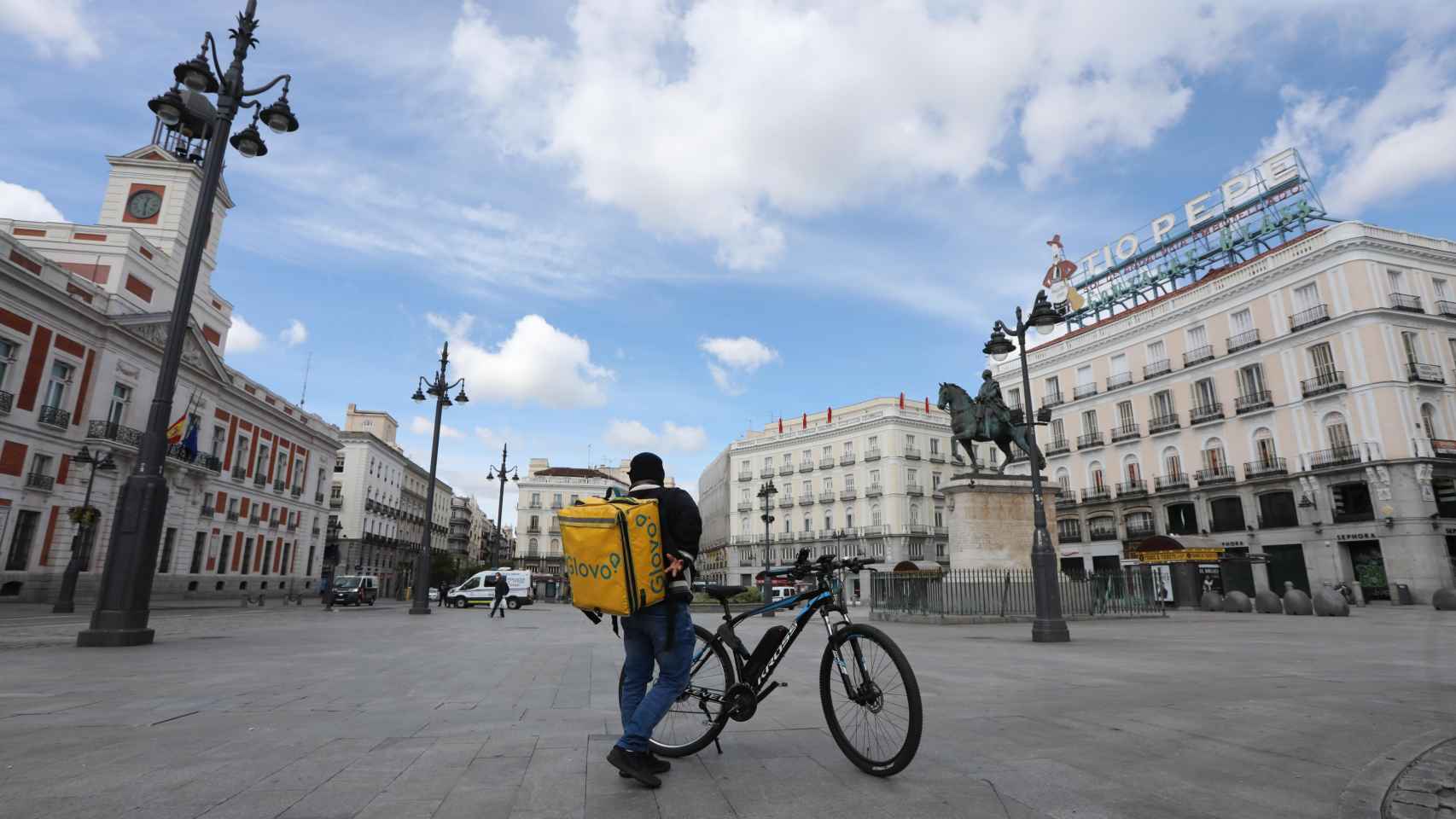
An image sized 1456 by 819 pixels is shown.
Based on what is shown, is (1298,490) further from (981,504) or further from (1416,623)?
(981,504)

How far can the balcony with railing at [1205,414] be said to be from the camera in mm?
37219

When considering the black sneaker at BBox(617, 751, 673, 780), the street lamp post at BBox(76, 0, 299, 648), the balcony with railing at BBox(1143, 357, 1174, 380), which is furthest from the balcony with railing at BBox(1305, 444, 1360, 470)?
the street lamp post at BBox(76, 0, 299, 648)

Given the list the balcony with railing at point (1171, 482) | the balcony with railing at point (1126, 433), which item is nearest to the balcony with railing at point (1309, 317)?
the balcony with railing at point (1171, 482)

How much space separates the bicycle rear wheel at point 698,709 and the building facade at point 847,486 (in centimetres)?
5030

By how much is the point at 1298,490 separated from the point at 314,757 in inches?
1622

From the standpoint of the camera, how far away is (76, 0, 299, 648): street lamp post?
950 centimetres

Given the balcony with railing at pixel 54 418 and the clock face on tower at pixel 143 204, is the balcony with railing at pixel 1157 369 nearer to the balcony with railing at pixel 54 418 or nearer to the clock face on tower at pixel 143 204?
the balcony with railing at pixel 54 418

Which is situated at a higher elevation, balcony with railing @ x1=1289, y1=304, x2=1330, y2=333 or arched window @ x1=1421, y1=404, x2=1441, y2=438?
balcony with railing @ x1=1289, y1=304, x2=1330, y2=333

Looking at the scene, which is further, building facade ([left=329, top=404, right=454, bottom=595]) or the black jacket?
building facade ([left=329, top=404, right=454, bottom=595])

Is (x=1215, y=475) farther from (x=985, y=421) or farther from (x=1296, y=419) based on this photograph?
(x=985, y=421)

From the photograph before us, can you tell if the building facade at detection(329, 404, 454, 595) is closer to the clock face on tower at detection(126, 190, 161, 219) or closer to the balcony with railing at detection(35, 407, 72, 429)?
the clock face on tower at detection(126, 190, 161, 219)

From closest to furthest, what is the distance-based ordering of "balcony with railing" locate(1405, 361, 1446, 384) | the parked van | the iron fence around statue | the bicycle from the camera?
the bicycle < the iron fence around statue < "balcony with railing" locate(1405, 361, 1446, 384) < the parked van

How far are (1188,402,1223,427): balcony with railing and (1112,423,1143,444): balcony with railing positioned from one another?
9.95 feet

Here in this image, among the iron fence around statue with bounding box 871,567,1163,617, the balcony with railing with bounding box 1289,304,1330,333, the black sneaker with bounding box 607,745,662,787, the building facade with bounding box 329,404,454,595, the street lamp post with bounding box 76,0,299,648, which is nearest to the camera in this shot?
the black sneaker with bounding box 607,745,662,787
